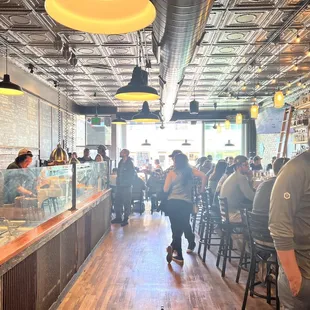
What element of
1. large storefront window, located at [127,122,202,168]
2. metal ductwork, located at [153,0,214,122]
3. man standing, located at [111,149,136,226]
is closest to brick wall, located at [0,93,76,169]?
man standing, located at [111,149,136,226]

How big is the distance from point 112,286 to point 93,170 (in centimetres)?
236

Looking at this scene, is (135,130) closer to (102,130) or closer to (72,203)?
(102,130)

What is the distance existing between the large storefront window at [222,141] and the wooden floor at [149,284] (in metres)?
11.1

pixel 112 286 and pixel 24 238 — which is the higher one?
pixel 24 238

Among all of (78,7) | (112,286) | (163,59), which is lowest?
(112,286)

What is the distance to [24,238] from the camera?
2750 millimetres

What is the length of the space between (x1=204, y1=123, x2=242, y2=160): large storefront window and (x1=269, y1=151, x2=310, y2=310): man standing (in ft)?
47.5

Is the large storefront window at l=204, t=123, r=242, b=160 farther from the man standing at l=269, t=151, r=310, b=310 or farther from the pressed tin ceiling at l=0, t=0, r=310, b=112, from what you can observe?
the man standing at l=269, t=151, r=310, b=310

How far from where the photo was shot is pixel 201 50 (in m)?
7.01

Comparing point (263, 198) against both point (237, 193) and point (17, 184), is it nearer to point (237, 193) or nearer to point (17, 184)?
point (237, 193)

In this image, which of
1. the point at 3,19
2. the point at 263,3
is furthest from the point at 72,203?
the point at 263,3

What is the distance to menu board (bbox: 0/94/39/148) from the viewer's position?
24.3 feet

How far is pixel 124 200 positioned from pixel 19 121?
323 centimetres

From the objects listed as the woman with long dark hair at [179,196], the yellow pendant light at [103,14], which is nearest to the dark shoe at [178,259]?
the woman with long dark hair at [179,196]
